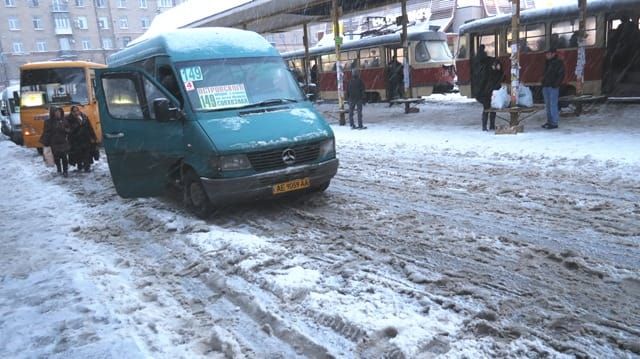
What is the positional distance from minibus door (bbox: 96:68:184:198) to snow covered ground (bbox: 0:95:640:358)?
1.68 ft

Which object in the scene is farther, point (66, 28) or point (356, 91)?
point (66, 28)

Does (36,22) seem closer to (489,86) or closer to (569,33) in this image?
(569,33)

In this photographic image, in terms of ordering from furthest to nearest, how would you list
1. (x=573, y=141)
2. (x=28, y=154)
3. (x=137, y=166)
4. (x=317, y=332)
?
(x=28, y=154)
(x=573, y=141)
(x=137, y=166)
(x=317, y=332)

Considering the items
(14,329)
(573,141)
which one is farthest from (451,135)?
(14,329)

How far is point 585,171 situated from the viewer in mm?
8094

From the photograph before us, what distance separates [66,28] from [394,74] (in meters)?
58.2

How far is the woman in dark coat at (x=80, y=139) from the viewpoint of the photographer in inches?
468

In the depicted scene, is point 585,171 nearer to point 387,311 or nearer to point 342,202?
point 342,202

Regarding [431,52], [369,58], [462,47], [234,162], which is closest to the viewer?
[234,162]

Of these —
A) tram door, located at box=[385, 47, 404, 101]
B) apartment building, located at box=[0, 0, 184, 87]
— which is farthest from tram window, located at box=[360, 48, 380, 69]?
apartment building, located at box=[0, 0, 184, 87]

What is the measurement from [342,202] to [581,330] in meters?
4.05

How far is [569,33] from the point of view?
15.9 metres

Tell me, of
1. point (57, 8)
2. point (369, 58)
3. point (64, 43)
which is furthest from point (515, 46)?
point (57, 8)

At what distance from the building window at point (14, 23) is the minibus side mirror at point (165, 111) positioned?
228ft
